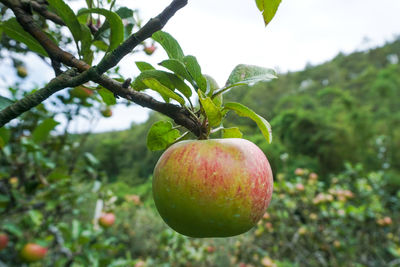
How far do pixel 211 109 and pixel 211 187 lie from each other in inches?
4.0

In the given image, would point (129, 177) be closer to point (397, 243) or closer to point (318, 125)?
point (318, 125)

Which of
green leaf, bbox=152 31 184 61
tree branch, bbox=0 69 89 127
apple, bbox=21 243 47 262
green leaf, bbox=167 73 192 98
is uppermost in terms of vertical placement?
tree branch, bbox=0 69 89 127

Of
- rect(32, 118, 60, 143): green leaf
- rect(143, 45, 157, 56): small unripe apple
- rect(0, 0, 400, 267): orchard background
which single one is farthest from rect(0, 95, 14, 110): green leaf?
rect(143, 45, 157, 56): small unripe apple

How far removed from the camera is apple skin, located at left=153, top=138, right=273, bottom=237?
36 cm

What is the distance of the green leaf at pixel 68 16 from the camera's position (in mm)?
354

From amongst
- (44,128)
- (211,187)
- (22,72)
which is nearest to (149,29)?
(211,187)

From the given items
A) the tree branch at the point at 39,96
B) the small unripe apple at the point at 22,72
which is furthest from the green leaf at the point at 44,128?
the small unripe apple at the point at 22,72

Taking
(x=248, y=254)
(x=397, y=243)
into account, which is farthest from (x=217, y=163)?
(x=397, y=243)

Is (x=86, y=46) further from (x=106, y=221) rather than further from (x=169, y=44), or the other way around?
(x=106, y=221)

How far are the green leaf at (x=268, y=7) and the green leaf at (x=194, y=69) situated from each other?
10cm

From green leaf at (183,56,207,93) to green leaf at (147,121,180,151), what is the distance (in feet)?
0.32

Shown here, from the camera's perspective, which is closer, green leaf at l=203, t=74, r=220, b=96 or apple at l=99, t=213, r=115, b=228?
green leaf at l=203, t=74, r=220, b=96

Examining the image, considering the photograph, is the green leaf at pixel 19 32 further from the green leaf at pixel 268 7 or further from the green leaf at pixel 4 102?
the green leaf at pixel 268 7

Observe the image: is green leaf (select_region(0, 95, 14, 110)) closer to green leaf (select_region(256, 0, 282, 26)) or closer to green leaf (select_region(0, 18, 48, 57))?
green leaf (select_region(0, 18, 48, 57))
